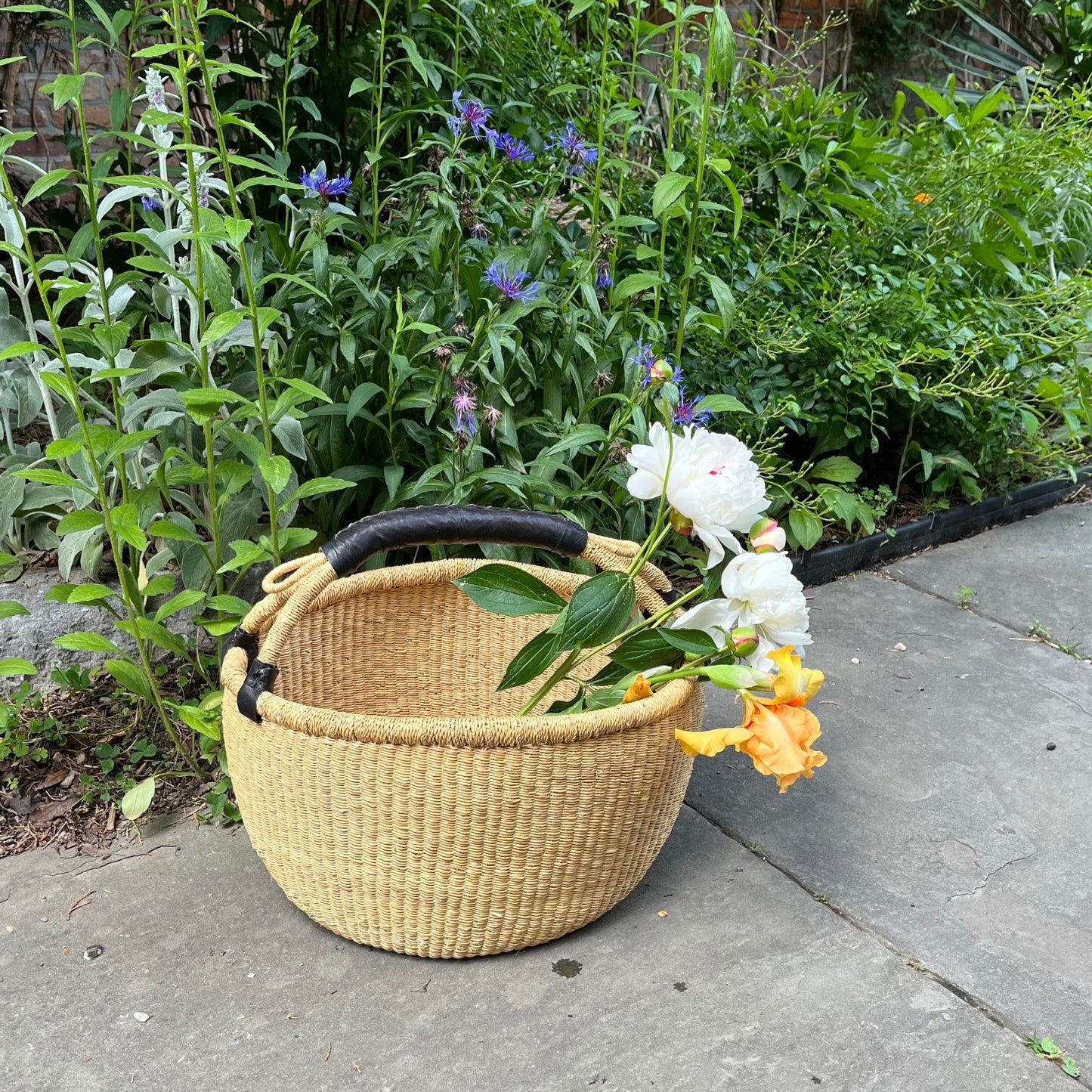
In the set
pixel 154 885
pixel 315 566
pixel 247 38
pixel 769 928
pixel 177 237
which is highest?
pixel 247 38

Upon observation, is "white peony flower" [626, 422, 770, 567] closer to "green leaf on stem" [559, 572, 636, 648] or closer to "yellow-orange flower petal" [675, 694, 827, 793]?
"green leaf on stem" [559, 572, 636, 648]

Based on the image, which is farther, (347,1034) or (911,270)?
(911,270)

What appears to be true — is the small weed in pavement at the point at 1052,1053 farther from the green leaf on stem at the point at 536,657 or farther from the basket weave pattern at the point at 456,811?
the green leaf on stem at the point at 536,657

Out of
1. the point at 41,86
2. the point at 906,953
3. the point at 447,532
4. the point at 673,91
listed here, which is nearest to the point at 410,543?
the point at 447,532

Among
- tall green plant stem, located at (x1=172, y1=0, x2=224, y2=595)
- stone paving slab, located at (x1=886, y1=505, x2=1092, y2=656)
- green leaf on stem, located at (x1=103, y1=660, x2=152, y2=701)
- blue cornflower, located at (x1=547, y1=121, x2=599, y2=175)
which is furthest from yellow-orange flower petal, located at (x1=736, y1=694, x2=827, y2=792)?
stone paving slab, located at (x1=886, y1=505, x2=1092, y2=656)

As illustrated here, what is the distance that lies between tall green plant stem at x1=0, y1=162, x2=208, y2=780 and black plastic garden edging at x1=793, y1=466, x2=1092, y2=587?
150cm

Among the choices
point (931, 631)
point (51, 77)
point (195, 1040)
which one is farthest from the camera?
point (51, 77)

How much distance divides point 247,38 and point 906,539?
2188mm

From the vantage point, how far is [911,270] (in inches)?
122

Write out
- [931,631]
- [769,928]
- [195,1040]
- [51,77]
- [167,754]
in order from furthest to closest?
[51,77] → [931,631] → [167,754] → [769,928] → [195,1040]

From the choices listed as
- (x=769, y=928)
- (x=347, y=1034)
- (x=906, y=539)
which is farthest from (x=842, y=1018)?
(x=906, y=539)

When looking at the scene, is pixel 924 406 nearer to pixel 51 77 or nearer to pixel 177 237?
pixel 177 237

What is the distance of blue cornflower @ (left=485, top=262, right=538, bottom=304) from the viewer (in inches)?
80.0

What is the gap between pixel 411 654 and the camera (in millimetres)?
1991
